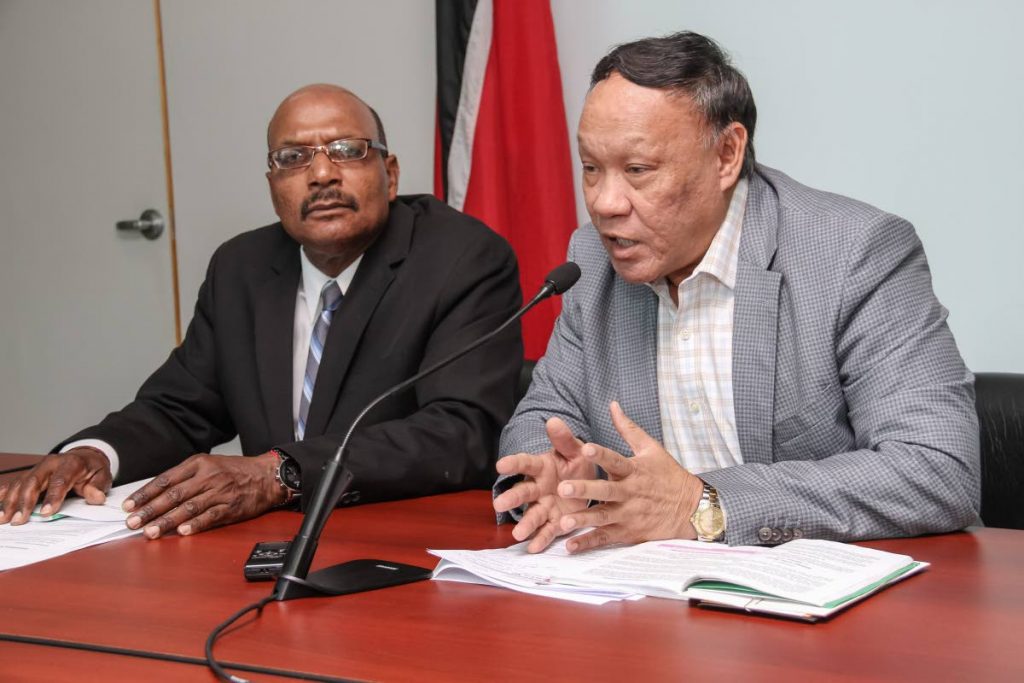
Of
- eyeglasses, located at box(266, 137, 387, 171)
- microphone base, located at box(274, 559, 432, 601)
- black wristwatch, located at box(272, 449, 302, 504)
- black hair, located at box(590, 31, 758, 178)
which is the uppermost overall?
black hair, located at box(590, 31, 758, 178)

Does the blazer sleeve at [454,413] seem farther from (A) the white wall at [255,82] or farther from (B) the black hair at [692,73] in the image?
(A) the white wall at [255,82]

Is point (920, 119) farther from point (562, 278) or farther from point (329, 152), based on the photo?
point (562, 278)

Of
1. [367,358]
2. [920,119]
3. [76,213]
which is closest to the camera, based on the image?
[367,358]

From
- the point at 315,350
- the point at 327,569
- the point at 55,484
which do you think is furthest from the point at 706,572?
the point at 315,350

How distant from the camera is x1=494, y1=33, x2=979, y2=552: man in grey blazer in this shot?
1.59m

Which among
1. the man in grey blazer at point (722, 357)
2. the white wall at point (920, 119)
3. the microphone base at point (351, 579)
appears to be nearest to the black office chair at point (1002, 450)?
the man in grey blazer at point (722, 357)

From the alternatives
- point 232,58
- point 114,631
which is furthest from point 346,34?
point 114,631

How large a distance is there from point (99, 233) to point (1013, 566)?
393 cm

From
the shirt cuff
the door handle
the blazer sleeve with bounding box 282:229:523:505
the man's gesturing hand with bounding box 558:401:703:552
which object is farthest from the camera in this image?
the door handle

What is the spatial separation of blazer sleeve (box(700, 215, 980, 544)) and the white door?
3233mm

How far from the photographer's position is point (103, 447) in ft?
7.35

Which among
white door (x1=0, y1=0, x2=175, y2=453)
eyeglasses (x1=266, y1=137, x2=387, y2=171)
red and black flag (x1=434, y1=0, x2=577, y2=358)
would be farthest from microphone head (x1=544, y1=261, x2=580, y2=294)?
white door (x1=0, y1=0, x2=175, y2=453)

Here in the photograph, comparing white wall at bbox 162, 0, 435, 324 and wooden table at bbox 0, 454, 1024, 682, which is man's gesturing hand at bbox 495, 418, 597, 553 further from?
white wall at bbox 162, 0, 435, 324

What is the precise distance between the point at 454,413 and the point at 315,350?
0.42 m
